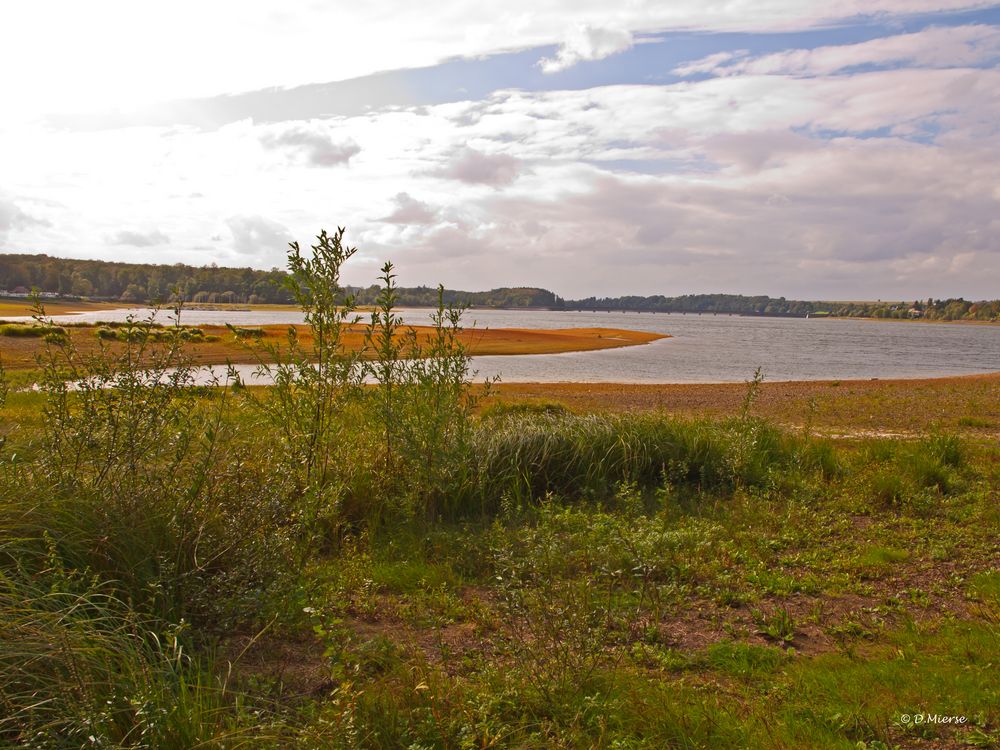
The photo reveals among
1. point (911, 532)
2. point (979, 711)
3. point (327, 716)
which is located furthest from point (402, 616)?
point (911, 532)

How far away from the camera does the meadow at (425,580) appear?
146 inches

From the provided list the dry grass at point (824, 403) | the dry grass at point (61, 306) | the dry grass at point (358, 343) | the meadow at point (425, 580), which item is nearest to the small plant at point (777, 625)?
the meadow at point (425, 580)

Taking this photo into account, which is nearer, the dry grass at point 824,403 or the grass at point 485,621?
the grass at point 485,621

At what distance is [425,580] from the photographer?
628 cm

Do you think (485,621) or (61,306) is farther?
(61,306)

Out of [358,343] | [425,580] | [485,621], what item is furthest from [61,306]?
[485,621]

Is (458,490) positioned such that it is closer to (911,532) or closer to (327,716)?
(327,716)

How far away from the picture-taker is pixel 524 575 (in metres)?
6.39

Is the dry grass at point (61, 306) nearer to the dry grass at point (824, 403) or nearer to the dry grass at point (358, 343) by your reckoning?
the dry grass at point (358, 343)

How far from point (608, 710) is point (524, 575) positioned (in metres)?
2.49

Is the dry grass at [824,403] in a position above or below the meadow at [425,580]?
below

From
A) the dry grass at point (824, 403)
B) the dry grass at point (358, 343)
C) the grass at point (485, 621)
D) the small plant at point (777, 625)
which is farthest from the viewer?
the dry grass at point (358, 343)

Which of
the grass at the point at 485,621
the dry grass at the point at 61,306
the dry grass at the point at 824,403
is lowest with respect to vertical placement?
the dry grass at the point at 824,403

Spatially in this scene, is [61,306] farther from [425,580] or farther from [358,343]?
[425,580]
